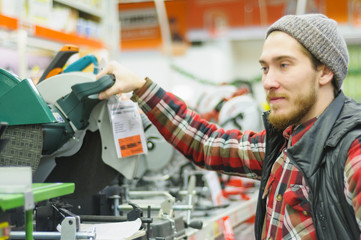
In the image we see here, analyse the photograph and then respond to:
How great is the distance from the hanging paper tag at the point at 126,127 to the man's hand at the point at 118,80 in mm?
57

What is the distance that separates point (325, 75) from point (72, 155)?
96 centimetres

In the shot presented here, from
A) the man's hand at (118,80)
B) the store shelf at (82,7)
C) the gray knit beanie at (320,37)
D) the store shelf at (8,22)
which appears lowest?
the man's hand at (118,80)

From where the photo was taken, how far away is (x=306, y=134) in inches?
65.6

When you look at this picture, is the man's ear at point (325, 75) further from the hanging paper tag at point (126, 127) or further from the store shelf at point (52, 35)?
the store shelf at point (52, 35)

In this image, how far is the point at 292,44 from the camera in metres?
1.71

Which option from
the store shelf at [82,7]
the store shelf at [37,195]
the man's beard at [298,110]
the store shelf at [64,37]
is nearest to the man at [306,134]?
the man's beard at [298,110]

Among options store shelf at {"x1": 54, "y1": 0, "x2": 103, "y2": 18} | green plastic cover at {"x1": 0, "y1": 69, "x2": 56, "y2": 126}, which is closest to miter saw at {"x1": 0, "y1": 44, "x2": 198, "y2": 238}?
green plastic cover at {"x1": 0, "y1": 69, "x2": 56, "y2": 126}

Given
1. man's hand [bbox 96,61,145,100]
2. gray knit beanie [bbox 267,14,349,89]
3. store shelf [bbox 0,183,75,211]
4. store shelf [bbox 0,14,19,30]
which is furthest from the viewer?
store shelf [bbox 0,14,19,30]

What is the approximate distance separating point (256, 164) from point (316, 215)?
560 millimetres

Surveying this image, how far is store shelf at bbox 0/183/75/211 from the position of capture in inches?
42.4

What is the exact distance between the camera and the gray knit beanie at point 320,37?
5.57ft

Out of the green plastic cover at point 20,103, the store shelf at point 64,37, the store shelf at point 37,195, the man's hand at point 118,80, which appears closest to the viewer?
the store shelf at point 37,195

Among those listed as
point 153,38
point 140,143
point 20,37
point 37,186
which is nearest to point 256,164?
Answer: point 140,143

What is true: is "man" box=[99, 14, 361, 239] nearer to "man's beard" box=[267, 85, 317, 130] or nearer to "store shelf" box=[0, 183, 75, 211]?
"man's beard" box=[267, 85, 317, 130]
